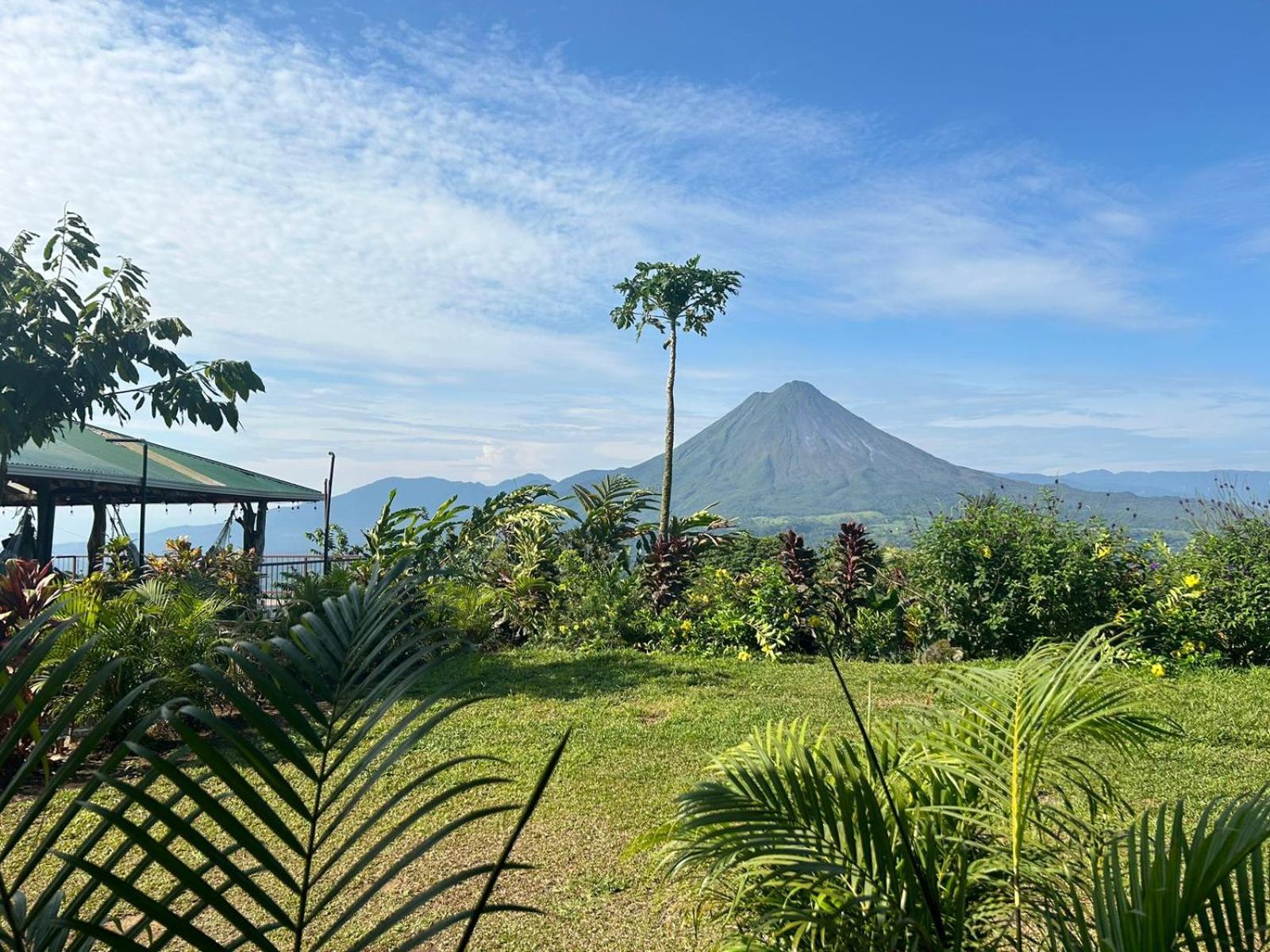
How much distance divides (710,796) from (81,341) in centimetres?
667

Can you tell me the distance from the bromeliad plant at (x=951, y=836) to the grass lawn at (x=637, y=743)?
322mm

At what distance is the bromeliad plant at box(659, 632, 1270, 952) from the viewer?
1483mm

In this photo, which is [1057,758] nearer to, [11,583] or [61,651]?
[61,651]

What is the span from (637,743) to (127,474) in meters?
10.7

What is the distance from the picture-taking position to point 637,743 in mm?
5688

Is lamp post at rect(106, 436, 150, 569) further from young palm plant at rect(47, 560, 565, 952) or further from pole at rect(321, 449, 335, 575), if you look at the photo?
young palm plant at rect(47, 560, 565, 952)

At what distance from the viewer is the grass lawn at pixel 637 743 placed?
3385 mm

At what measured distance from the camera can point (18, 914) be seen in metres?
1.13

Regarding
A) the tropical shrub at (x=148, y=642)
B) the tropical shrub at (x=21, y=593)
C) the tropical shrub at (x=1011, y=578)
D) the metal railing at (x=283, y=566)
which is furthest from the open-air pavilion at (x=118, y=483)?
the tropical shrub at (x=1011, y=578)

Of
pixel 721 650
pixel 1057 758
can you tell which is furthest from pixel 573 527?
pixel 1057 758

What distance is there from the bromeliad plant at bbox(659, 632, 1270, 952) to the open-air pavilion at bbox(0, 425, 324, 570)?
10.8m

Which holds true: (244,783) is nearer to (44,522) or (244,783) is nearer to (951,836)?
(951,836)

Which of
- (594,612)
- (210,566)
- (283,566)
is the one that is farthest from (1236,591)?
(283,566)

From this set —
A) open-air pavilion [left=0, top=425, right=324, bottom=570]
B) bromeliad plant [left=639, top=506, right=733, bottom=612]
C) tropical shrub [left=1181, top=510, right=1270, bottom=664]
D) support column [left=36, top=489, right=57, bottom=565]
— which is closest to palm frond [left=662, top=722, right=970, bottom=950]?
tropical shrub [left=1181, top=510, right=1270, bottom=664]
